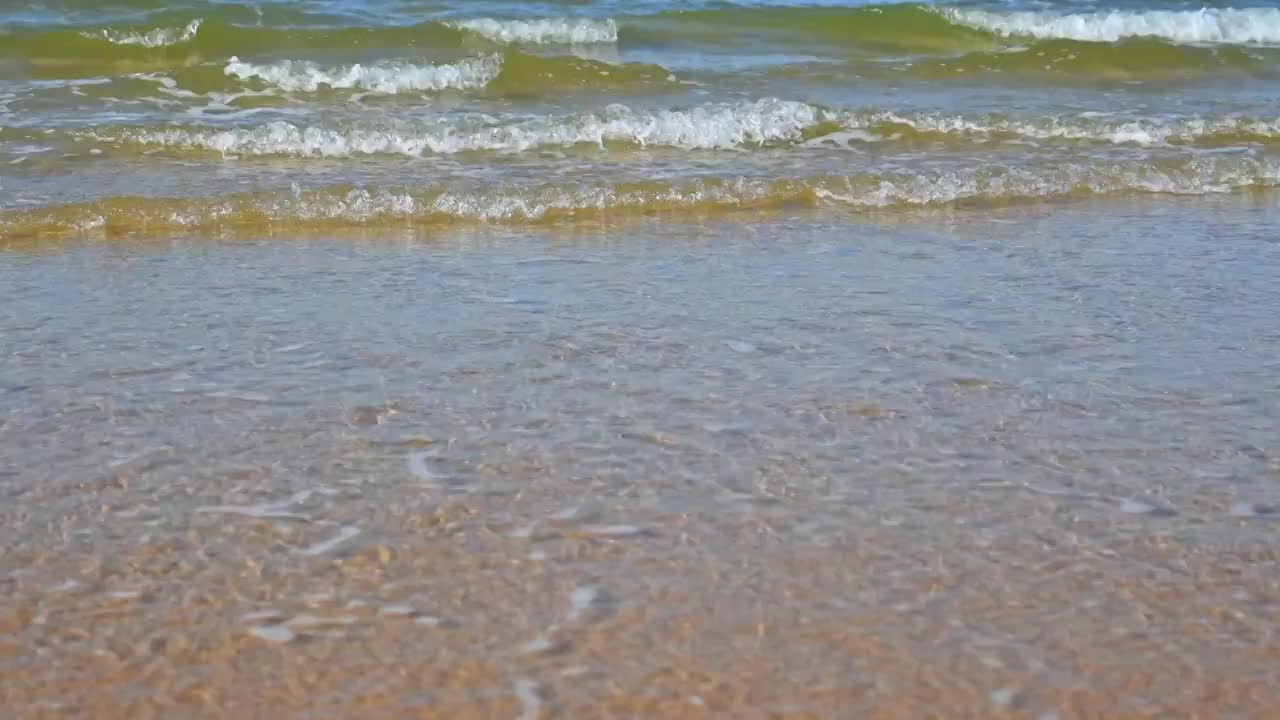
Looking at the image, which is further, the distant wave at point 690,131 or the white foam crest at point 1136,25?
the white foam crest at point 1136,25

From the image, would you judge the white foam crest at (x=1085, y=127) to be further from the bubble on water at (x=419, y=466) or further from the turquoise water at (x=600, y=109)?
the bubble on water at (x=419, y=466)

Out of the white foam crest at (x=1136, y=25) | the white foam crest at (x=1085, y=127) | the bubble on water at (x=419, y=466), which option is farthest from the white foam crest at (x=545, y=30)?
the bubble on water at (x=419, y=466)

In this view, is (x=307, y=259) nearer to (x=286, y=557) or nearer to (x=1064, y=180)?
(x=286, y=557)

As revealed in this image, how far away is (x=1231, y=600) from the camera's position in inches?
137

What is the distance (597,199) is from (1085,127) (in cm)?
343

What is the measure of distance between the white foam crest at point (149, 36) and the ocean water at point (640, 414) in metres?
2.50

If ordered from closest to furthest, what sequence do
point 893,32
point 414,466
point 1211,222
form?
point 414,466 < point 1211,222 < point 893,32

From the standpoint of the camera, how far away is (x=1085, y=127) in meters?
9.66

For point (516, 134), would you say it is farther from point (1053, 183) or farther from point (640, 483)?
point (640, 483)

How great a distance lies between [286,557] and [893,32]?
11.4 m

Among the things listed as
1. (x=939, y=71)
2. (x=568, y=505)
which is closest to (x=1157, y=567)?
(x=568, y=505)

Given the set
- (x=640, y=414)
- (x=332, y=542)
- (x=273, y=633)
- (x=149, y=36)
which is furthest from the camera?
(x=149, y=36)

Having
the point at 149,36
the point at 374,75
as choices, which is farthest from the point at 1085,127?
the point at 149,36

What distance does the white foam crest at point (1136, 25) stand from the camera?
570 inches
